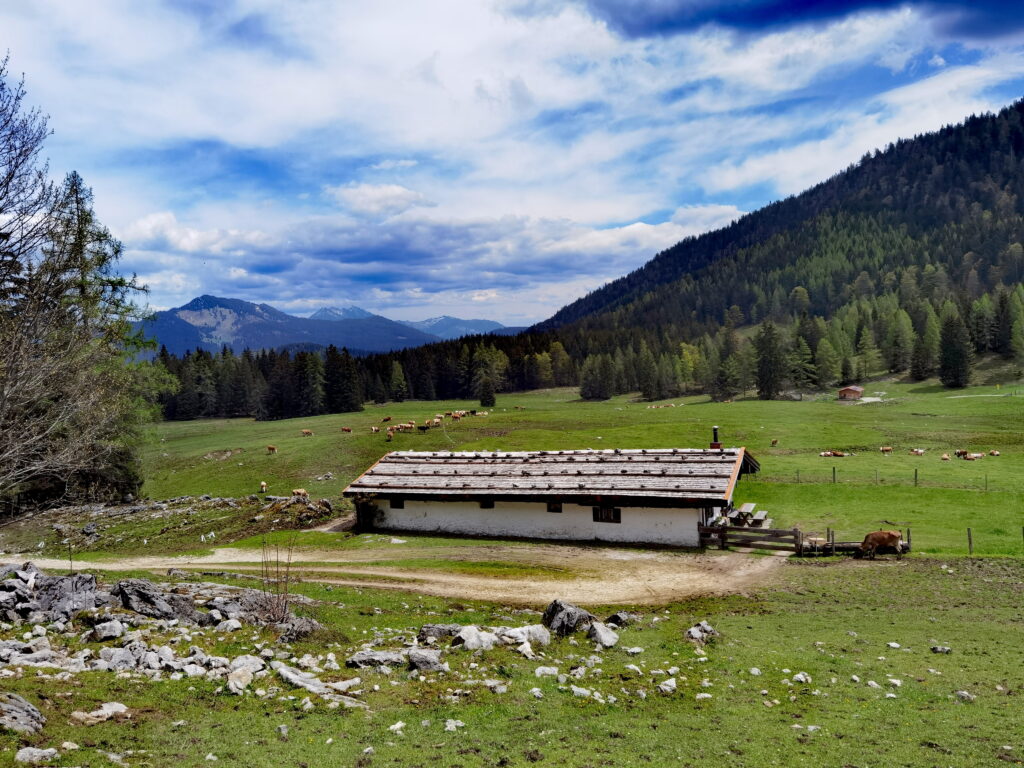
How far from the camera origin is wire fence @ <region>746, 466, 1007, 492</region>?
40906mm

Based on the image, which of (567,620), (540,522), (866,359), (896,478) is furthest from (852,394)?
(567,620)

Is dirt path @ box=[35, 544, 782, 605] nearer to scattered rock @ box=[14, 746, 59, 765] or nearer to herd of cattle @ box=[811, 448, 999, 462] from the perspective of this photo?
scattered rock @ box=[14, 746, 59, 765]

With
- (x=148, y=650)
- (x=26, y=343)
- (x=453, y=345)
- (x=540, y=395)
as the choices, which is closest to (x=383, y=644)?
(x=148, y=650)

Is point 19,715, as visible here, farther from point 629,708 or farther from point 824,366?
point 824,366

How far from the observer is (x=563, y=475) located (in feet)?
126

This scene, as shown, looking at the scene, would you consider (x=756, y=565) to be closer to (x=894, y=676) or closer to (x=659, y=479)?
(x=659, y=479)

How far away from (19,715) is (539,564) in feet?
74.9

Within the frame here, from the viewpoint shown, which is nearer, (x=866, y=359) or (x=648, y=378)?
(x=866, y=359)

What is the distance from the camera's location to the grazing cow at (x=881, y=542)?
28.1 m

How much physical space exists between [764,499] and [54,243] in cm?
3920

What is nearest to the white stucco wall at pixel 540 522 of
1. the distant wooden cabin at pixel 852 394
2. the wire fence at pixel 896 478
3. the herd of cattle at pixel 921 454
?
the wire fence at pixel 896 478

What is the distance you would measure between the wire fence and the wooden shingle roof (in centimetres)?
432

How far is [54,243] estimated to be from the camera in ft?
46.6

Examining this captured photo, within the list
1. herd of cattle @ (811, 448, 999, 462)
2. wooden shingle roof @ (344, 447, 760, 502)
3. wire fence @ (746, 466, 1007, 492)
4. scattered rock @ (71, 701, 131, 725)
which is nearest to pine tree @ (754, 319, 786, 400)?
herd of cattle @ (811, 448, 999, 462)
